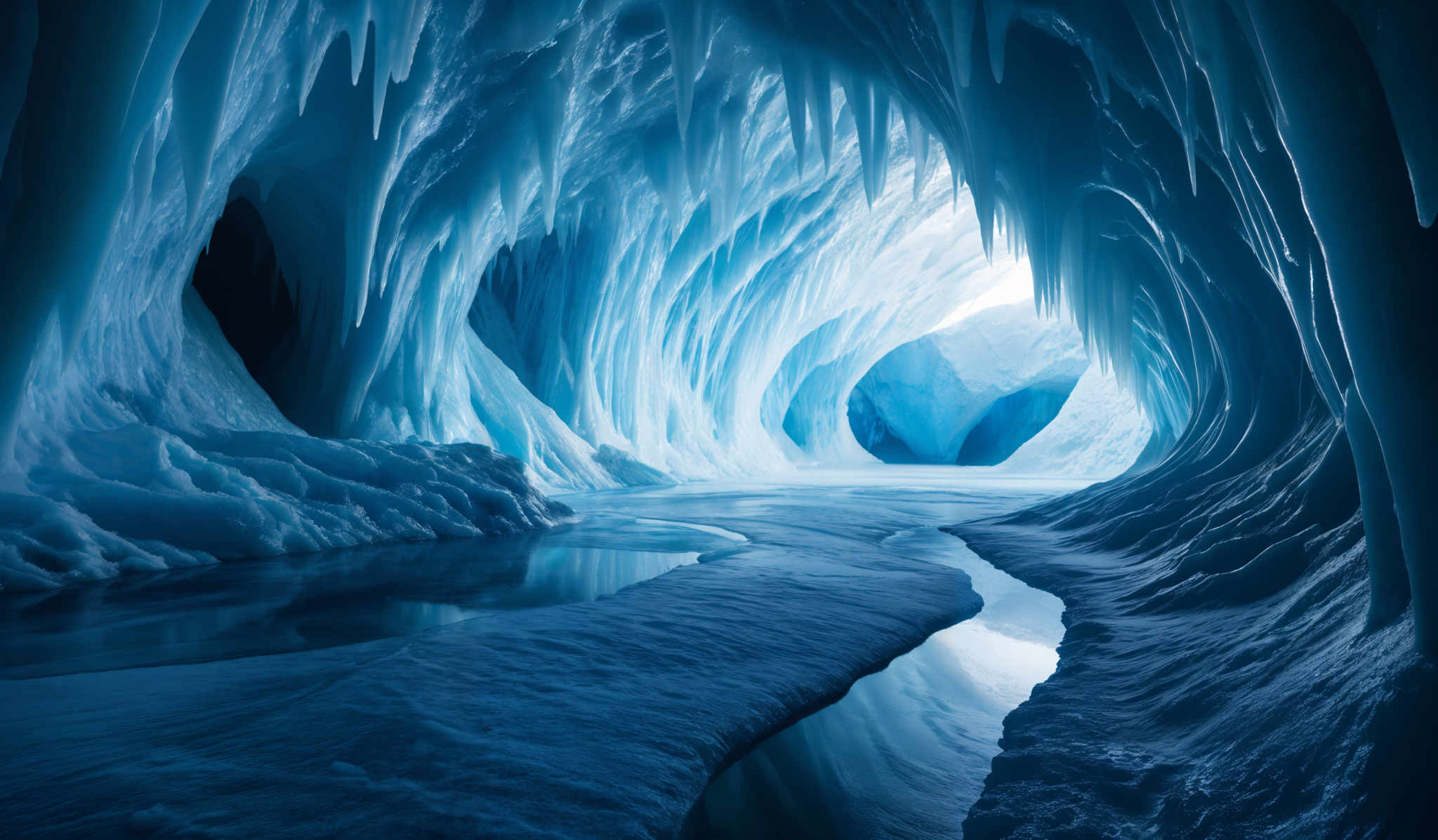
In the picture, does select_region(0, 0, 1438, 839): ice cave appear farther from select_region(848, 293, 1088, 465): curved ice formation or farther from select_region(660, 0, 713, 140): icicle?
select_region(848, 293, 1088, 465): curved ice formation

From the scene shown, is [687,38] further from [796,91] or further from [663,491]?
[663,491]

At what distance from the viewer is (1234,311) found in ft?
18.5

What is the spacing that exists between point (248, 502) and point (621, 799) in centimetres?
431

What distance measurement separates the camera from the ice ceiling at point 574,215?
195 centimetres

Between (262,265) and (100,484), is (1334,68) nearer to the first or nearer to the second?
(100,484)

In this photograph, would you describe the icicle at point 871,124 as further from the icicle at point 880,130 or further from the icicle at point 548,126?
the icicle at point 548,126

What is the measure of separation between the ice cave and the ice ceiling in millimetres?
28

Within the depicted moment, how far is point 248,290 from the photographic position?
10.1 meters

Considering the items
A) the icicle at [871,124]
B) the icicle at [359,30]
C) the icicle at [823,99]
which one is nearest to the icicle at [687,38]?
the icicle at [823,99]

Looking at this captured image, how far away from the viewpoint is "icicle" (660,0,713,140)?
23.9 feet

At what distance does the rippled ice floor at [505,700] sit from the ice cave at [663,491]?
0.06 feet

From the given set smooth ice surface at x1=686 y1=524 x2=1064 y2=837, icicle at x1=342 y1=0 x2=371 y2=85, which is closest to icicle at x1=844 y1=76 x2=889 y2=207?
icicle at x1=342 y1=0 x2=371 y2=85

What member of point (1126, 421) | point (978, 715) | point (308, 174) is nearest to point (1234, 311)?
point (978, 715)

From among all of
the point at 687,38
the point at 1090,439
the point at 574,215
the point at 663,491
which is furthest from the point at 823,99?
the point at 1090,439
